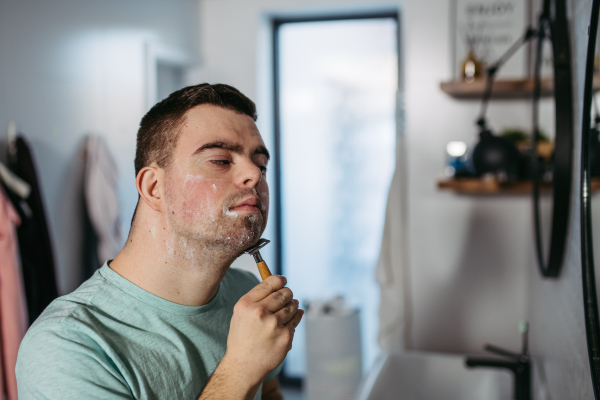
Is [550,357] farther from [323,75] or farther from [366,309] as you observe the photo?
[323,75]

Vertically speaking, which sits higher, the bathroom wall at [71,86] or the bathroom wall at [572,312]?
the bathroom wall at [71,86]

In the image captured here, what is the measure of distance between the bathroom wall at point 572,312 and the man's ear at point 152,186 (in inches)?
28.6

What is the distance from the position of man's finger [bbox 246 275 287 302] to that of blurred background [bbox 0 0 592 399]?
2.09ft

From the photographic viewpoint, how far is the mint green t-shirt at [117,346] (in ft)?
2.30

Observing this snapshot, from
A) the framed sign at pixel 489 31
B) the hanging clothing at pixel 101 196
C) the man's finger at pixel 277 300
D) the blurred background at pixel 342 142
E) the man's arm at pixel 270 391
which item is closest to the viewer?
the man's finger at pixel 277 300

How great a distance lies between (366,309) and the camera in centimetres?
280

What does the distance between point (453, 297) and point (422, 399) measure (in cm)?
66

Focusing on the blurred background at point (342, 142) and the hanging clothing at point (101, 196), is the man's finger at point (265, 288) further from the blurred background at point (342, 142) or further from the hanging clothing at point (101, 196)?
the hanging clothing at point (101, 196)

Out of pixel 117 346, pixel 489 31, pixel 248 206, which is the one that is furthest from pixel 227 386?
pixel 489 31

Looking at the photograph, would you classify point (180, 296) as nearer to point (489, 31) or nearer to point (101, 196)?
point (101, 196)

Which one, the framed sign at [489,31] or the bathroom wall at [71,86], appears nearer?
the bathroom wall at [71,86]

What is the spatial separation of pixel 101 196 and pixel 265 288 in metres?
1.39

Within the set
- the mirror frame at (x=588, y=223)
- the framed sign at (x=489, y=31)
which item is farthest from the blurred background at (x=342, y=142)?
the mirror frame at (x=588, y=223)

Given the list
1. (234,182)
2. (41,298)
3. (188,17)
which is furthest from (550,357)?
(188,17)
